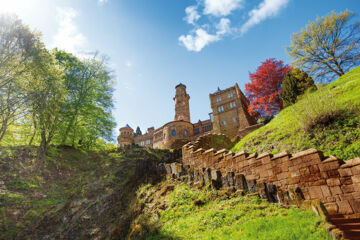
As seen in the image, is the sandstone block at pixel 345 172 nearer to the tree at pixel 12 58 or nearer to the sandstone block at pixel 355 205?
the sandstone block at pixel 355 205

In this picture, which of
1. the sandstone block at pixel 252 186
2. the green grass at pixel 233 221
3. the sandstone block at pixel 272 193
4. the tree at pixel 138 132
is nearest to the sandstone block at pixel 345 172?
the green grass at pixel 233 221

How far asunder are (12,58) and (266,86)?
28986 millimetres

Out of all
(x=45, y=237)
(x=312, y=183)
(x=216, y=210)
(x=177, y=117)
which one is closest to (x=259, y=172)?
(x=312, y=183)

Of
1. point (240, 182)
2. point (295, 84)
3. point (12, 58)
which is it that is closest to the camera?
point (240, 182)

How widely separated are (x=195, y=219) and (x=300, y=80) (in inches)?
840

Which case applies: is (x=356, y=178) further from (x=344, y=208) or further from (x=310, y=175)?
(x=310, y=175)

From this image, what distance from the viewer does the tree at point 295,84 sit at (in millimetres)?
19397

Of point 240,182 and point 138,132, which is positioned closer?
point 240,182

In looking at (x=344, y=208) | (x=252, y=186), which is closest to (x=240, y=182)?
(x=252, y=186)

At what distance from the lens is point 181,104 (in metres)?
55.0

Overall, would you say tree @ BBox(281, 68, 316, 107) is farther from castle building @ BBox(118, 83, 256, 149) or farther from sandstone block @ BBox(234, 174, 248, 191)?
sandstone block @ BBox(234, 174, 248, 191)

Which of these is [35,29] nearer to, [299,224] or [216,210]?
[216,210]

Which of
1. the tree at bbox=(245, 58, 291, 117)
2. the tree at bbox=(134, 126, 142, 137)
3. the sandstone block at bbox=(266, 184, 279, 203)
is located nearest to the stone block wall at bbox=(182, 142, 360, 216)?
the sandstone block at bbox=(266, 184, 279, 203)

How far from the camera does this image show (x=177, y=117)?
2148 inches
